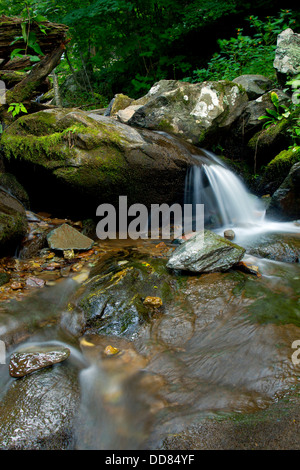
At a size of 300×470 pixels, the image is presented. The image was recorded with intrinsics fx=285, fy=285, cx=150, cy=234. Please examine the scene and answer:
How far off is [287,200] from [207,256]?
2762 mm

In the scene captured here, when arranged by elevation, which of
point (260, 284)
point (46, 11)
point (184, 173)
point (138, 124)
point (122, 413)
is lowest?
point (122, 413)

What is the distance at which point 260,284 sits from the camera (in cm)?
330

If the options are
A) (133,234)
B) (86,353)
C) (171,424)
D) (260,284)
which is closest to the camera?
(171,424)

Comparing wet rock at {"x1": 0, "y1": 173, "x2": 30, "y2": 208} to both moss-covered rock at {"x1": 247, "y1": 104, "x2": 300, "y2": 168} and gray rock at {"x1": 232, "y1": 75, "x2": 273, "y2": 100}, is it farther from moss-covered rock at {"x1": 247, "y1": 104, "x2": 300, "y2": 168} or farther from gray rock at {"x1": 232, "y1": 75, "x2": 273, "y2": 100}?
gray rock at {"x1": 232, "y1": 75, "x2": 273, "y2": 100}

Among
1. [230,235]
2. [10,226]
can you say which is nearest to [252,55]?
[230,235]

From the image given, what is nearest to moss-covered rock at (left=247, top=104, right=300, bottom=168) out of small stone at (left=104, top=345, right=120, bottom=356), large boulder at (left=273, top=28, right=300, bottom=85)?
large boulder at (left=273, top=28, right=300, bottom=85)

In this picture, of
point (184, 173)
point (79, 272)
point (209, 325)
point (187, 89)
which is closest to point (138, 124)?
point (187, 89)

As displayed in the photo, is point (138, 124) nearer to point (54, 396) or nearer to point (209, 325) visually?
point (209, 325)

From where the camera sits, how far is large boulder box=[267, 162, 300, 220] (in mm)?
4996

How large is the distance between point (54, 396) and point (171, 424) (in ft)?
2.67

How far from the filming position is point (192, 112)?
6.39 m
